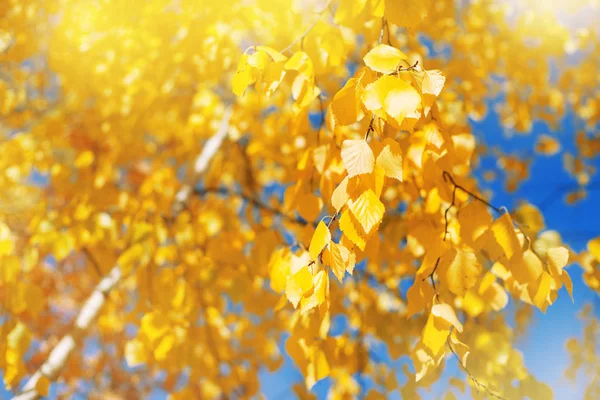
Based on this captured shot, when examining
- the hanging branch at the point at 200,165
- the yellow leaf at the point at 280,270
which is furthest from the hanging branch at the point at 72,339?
the yellow leaf at the point at 280,270

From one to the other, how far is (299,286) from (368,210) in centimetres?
20

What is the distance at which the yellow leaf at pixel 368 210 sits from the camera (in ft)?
2.35

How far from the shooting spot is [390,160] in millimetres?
751

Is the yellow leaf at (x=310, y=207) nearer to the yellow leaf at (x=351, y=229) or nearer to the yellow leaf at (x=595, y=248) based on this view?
the yellow leaf at (x=351, y=229)

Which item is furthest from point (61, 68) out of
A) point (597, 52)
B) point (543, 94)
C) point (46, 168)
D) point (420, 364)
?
point (597, 52)

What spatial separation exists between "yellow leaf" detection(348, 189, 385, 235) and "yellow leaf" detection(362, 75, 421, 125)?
0.14m

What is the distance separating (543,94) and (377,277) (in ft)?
7.53

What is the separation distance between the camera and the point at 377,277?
2.76m

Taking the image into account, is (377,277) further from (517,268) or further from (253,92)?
(517,268)

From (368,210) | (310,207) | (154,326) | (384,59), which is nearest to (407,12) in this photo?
(384,59)

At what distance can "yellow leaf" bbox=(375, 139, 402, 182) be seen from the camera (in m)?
0.74

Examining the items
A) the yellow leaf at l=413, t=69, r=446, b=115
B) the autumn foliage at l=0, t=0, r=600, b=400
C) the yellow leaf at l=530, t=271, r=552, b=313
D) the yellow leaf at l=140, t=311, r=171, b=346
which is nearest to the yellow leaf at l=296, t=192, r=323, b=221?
the autumn foliage at l=0, t=0, r=600, b=400

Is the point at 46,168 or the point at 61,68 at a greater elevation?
the point at 61,68

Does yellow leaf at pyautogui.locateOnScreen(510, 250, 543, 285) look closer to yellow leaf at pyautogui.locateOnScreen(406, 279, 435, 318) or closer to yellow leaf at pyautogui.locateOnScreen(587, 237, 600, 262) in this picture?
yellow leaf at pyautogui.locateOnScreen(406, 279, 435, 318)
